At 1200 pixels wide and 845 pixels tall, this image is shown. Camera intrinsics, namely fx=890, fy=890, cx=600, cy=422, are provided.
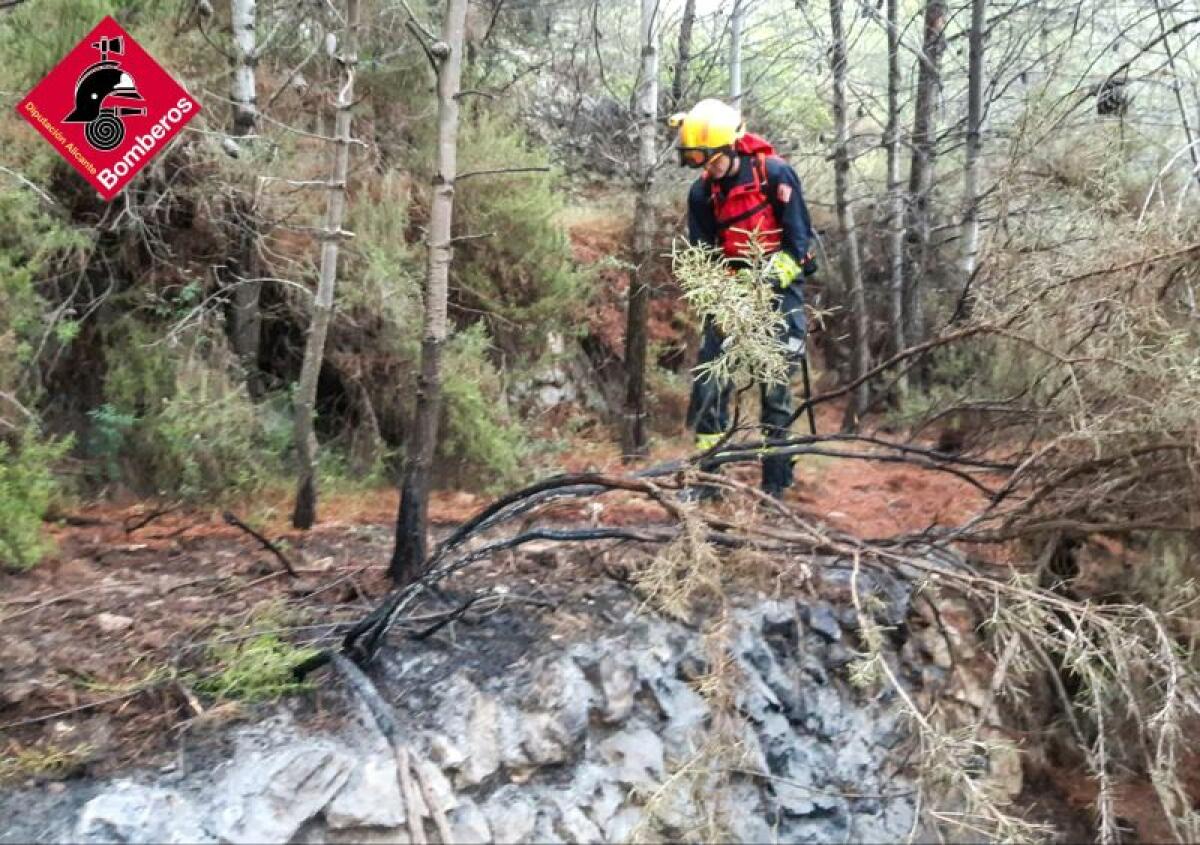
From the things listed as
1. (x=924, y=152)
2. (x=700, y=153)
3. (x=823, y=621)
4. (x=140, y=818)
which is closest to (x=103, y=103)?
(x=700, y=153)

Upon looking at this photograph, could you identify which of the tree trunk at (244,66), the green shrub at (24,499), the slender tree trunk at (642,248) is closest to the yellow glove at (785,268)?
the slender tree trunk at (642,248)

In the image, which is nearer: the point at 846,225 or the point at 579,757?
the point at 579,757

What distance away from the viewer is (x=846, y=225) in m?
7.81

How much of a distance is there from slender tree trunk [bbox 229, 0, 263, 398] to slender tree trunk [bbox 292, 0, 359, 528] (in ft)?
3.84

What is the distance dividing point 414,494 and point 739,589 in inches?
61.6

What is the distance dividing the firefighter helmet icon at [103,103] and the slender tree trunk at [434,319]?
6.83 ft

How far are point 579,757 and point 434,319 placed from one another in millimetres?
1929

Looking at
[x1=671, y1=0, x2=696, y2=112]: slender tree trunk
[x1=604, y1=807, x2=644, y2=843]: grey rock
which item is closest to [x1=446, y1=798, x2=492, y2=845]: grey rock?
[x1=604, y1=807, x2=644, y2=843]: grey rock

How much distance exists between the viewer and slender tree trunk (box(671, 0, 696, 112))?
25.2 ft

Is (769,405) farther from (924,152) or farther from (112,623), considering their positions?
(924,152)

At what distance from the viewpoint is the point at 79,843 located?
2.50m

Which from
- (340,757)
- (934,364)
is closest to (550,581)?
(340,757)

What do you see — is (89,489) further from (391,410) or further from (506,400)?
(506,400)

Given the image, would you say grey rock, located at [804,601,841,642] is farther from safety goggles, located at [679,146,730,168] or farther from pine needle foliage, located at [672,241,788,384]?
safety goggles, located at [679,146,730,168]
